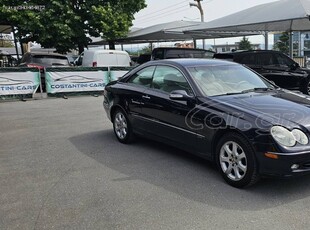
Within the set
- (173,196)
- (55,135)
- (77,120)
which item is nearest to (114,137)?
(55,135)

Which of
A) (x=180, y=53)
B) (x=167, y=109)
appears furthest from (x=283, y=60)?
(x=167, y=109)

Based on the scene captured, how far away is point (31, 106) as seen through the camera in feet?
37.2

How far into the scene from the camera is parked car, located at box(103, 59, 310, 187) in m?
3.90

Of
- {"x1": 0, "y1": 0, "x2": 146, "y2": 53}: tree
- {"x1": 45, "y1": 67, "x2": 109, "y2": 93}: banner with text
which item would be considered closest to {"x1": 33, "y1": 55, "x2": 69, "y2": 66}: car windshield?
{"x1": 45, "y1": 67, "x2": 109, "y2": 93}: banner with text

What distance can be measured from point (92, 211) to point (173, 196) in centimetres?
92

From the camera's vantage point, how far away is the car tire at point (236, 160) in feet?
13.3

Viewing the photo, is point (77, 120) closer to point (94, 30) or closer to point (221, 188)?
point (221, 188)

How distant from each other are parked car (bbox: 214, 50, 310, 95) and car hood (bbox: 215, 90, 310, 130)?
23.5 ft

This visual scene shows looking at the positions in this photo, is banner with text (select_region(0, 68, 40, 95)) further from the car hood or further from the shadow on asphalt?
the car hood

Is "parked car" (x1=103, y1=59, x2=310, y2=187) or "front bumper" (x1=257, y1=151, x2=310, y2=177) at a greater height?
"parked car" (x1=103, y1=59, x2=310, y2=187)

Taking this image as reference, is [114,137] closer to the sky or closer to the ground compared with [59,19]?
closer to the ground

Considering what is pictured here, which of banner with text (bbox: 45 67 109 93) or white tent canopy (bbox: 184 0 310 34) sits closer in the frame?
banner with text (bbox: 45 67 109 93)

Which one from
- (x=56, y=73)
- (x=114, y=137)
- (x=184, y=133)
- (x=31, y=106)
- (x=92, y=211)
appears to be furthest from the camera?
(x=56, y=73)

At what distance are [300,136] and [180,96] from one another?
165 centimetres
